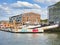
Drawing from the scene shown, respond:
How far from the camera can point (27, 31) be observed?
31547 millimetres

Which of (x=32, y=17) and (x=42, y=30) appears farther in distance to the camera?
(x=32, y=17)

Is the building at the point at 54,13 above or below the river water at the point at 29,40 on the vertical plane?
above

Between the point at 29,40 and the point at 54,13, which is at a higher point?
the point at 54,13

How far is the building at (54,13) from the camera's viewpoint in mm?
42469

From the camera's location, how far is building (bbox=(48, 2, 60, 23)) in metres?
42.5

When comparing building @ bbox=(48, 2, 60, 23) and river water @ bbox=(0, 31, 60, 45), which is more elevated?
building @ bbox=(48, 2, 60, 23)

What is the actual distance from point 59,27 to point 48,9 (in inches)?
449

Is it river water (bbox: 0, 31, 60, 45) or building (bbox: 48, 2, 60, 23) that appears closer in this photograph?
river water (bbox: 0, 31, 60, 45)

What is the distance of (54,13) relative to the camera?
143ft

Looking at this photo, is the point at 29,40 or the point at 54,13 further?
the point at 54,13

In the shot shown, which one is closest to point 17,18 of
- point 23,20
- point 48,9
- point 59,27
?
point 23,20

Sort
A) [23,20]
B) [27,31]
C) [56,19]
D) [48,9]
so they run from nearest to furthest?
1. [27,31]
2. [56,19]
3. [48,9]
4. [23,20]

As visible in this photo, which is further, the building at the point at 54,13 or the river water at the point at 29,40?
the building at the point at 54,13

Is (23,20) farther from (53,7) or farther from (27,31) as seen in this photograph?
(27,31)
